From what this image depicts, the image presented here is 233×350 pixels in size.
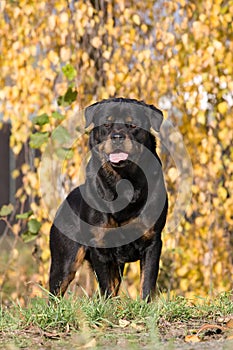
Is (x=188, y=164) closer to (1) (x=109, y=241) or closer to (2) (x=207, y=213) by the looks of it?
(2) (x=207, y=213)

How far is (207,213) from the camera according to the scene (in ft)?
17.2

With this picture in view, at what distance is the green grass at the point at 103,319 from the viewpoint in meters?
2.64

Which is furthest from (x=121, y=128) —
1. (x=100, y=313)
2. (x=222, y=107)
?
(x=222, y=107)

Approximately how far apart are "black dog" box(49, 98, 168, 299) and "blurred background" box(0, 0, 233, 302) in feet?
4.43

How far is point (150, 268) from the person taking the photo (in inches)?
142

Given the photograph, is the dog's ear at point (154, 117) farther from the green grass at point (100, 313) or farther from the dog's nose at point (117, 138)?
the green grass at point (100, 313)

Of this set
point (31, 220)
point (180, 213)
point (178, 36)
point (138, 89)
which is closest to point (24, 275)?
point (31, 220)

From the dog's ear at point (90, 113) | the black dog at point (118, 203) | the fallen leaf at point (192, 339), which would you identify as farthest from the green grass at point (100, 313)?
the dog's ear at point (90, 113)

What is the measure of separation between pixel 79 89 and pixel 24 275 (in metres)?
1.62

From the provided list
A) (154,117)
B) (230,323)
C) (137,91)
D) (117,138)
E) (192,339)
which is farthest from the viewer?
(137,91)

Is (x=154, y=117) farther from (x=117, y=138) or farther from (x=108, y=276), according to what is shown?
(x=108, y=276)

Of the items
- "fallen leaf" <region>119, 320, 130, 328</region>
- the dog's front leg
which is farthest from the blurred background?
"fallen leaf" <region>119, 320, 130, 328</region>

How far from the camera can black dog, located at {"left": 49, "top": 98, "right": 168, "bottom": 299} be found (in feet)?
11.9

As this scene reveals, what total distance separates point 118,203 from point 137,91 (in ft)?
5.71
